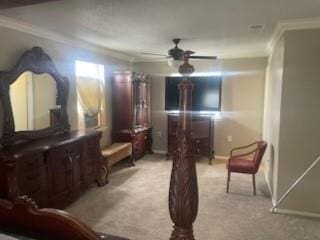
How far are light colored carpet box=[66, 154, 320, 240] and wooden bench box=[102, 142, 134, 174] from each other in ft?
0.96

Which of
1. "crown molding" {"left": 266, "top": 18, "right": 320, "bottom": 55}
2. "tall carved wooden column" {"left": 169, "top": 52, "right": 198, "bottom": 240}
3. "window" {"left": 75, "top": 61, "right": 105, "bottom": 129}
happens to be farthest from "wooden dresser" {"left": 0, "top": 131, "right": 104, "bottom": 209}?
"crown molding" {"left": 266, "top": 18, "right": 320, "bottom": 55}

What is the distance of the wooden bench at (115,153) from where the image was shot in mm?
4563

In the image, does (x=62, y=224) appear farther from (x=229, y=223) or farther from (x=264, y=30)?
(x=264, y=30)

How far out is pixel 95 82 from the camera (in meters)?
5.04

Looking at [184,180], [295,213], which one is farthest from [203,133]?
[184,180]

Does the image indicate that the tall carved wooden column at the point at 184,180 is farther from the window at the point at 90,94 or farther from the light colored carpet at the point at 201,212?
the window at the point at 90,94

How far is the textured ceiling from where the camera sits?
2496 mm

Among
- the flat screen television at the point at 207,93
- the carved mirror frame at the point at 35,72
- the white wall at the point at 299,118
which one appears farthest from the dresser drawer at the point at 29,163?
the flat screen television at the point at 207,93

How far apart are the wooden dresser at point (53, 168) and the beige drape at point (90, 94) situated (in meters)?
0.79

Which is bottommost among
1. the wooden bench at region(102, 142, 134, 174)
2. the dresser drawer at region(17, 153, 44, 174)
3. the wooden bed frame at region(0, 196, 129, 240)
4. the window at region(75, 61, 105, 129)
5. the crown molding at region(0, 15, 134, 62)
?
the wooden bench at region(102, 142, 134, 174)

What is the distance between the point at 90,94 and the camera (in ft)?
15.9

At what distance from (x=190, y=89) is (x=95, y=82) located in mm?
3925

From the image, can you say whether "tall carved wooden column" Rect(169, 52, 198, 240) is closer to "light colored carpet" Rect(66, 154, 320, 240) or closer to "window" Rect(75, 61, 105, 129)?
"light colored carpet" Rect(66, 154, 320, 240)

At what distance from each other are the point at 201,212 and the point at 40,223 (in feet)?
8.04
